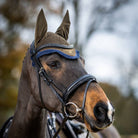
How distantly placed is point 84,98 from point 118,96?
59.9ft

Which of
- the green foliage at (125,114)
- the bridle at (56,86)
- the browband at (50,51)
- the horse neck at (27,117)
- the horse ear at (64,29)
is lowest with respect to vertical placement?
the green foliage at (125,114)

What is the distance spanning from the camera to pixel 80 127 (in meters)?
3.48

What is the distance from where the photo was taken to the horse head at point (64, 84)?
1.81 m

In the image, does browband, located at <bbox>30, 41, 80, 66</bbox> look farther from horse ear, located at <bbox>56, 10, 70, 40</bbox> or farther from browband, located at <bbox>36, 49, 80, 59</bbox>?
horse ear, located at <bbox>56, 10, 70, 40</bbox>

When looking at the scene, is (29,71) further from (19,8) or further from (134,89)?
(134,89)

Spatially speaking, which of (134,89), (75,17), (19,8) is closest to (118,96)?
(134,89)

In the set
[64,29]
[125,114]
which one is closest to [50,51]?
[64,29]

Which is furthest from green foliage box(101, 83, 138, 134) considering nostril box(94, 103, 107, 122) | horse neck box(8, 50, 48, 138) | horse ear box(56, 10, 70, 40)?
nostril box(94, 103, 107, 122)

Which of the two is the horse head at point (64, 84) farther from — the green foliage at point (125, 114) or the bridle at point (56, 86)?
the green foliage at point (125, 114)

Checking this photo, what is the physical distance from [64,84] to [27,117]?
2.29 ft

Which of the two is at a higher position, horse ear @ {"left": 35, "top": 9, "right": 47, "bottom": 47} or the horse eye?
horse ear @ {"left": 35, "top": 9, "right": 47, "bottom": 47}

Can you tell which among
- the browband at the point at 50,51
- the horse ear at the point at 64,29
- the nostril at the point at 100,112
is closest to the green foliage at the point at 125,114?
the horse ear at the point at 64,29

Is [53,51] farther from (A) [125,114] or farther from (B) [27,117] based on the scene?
(A) [125,114]

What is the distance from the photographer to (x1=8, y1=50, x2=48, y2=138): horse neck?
235 centimetres
